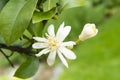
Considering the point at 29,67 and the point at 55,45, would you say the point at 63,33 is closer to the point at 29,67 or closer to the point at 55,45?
the point at 55,45

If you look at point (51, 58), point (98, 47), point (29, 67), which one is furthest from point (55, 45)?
point (98, 47)

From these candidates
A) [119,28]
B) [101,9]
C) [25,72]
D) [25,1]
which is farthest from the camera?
[101,9]

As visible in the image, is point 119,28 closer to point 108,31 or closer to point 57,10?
point 108,31

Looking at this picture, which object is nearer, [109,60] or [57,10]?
[57,10]

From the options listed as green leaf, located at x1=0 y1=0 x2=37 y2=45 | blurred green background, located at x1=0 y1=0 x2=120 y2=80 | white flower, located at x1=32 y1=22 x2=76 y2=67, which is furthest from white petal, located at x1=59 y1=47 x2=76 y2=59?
blurred green background, located at x1=0 y1=0 x2=120 y2=80

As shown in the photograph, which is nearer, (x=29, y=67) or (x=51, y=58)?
(x=51, y=58)

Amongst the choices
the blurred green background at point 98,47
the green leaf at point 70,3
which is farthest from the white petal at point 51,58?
the blurred green background at point 98,47

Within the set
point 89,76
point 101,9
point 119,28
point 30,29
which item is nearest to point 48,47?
point 30,29

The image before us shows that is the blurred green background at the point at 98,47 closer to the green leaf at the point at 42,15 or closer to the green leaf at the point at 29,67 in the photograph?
the green leaf at the point at 29,67
